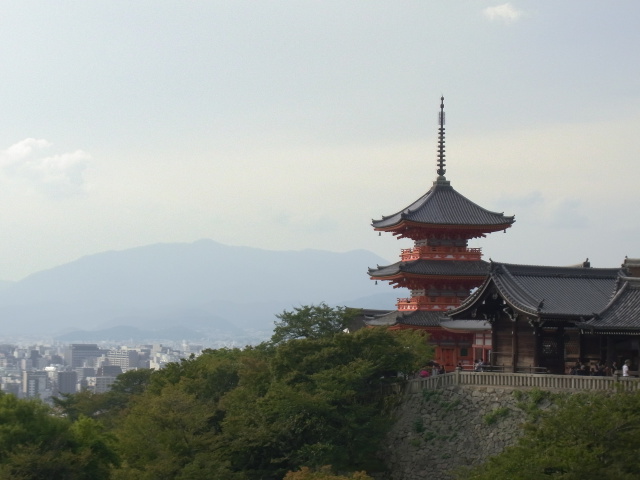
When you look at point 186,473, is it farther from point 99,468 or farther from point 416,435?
point 416,435

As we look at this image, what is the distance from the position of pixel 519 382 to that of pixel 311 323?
12.8 meters

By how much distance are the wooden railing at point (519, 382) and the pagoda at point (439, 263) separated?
8.44 m

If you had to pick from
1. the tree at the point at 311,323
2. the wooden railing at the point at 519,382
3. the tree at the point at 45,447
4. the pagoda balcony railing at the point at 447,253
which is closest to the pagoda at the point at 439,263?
the pagoda balcony railing at the point at 447,253

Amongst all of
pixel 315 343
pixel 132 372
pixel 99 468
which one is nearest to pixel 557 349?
pixel 315 343

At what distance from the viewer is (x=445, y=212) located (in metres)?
46.6

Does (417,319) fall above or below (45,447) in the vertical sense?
above

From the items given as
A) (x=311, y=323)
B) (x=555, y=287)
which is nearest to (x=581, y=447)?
(x=555, y=287)

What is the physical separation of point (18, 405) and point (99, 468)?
312cm

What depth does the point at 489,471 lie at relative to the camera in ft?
82.6

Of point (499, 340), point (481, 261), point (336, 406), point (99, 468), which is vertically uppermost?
point (481, 261)

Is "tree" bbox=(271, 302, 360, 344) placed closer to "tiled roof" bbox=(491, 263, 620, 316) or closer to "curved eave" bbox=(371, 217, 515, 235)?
"curved eave" bbox=(371, 217, 515, 235)

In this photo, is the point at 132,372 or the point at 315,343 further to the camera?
the point at 132,372

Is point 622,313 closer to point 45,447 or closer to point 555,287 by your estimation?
point 555,287

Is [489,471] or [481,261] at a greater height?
[481,261]
